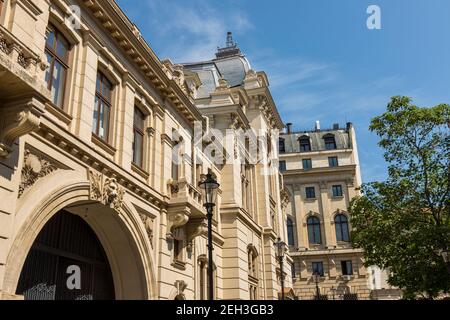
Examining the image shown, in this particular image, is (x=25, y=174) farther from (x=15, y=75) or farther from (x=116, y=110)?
(x=116, y=110)

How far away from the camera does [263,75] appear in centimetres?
3675

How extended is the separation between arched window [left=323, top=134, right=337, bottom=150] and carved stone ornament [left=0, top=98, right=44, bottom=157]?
59342mm

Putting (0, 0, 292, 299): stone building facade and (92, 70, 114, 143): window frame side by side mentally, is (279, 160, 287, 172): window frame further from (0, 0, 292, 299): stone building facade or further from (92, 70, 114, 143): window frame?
(92, 70, 114, 143): window frame

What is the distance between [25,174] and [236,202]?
16817 mm

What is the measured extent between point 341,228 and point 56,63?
5286cm

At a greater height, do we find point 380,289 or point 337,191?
point 337,191

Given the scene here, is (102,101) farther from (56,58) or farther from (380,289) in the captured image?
(380,289)

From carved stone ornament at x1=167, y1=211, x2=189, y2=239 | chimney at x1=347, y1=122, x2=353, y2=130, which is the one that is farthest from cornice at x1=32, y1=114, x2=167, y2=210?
chimney at x1=347, y1=122, x2=353, y2=130

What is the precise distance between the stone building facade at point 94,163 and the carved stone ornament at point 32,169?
26mm

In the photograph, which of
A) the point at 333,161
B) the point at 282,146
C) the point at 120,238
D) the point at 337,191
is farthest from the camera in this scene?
the point at 282,146

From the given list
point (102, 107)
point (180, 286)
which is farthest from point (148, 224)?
point (102, 107)

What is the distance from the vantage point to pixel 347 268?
189 ft
